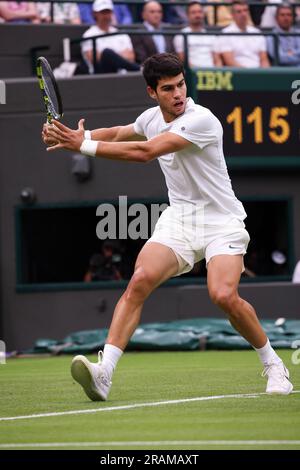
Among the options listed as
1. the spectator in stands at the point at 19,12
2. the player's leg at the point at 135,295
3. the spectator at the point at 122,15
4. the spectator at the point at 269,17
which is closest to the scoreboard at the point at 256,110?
the spectator at the point at 269,17

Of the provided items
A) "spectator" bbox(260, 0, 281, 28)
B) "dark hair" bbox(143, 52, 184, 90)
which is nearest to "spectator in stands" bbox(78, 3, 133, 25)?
"spectator" bbox(260, 0, 281, 28)

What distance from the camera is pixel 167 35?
1636cm

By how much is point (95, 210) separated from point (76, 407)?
9861mm

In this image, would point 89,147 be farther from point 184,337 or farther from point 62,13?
point 62,13

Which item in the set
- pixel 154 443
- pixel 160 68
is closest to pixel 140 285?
pixel 160 68

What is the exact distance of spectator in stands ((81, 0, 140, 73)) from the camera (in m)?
16.6

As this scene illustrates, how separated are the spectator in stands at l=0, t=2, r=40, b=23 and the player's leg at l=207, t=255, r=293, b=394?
10.3m

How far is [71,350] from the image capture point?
15234mm

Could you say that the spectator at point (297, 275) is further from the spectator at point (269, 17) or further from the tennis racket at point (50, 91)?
the tennis racket at point (50, 91)

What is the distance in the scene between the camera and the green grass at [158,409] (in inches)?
246

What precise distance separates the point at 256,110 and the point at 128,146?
29.4ft

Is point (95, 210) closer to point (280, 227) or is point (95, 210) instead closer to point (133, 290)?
point (280, 227)

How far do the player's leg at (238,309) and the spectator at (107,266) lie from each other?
8772 millimetres
